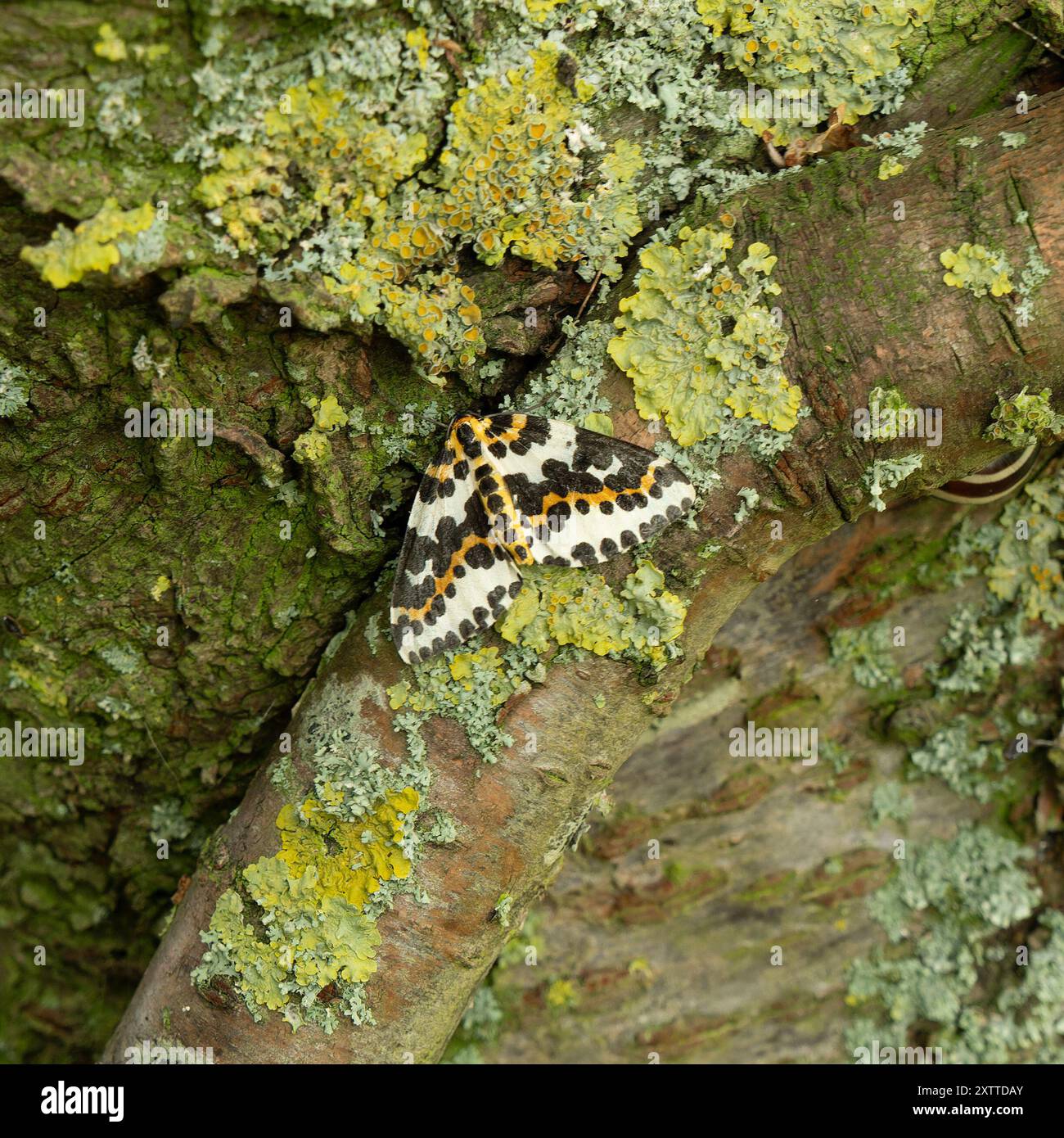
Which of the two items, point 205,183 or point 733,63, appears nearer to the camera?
point 205,183

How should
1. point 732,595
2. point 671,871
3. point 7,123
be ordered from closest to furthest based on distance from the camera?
point 7,123
point 732,595
point 671,871

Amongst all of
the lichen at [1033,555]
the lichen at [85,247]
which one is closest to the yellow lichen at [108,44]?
the lichen at [85,247]

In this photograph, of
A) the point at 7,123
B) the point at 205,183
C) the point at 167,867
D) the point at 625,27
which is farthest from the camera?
the point at 167,867

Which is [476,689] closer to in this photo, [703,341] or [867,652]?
[703,341]

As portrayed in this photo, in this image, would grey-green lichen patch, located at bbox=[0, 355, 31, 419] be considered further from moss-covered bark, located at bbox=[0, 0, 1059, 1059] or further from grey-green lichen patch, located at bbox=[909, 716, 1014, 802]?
grey-green lichen patch, located at bbox=[909, 716, 1014, 802]

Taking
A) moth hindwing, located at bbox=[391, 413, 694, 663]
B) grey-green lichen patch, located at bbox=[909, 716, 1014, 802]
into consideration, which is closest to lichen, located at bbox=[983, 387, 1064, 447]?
moth hindwing, located at bbox=[391, 413, 694, 663]

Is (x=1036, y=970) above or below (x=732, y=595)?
below

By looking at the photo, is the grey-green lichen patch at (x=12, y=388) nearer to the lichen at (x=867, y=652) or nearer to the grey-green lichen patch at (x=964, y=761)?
the lichen at (x=867, y=652)

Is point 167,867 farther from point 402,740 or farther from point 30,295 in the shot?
point 30,295

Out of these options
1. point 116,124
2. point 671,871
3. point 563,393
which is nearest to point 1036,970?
point 671,871
